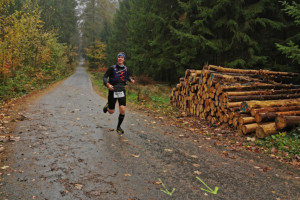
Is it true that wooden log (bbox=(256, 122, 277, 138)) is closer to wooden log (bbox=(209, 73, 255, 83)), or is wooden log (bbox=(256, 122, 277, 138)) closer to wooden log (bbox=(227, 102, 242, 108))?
wooden log (bbox=(227, 102, 242, 108))

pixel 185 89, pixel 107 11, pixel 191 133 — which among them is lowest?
pixel 191 133

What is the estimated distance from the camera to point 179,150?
515cm

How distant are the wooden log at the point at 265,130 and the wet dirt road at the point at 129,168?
3.88 feet

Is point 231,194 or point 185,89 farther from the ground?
point 185,89

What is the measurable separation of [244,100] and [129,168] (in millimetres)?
5212

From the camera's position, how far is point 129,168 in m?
4.01

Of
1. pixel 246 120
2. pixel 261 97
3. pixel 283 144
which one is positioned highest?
pixel 261 97

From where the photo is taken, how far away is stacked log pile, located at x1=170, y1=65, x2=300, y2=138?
6.38 meters

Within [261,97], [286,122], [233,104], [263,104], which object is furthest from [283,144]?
[261,97]

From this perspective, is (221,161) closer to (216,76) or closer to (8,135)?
(216,76)

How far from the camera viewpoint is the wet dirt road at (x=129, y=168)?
324 centimetres

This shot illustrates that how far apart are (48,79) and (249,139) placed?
20134 millimetres

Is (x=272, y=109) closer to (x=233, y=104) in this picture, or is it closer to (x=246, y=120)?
(x=246, y=120)

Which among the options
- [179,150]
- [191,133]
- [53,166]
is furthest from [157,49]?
[53,166]
